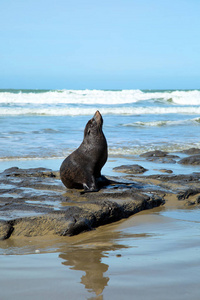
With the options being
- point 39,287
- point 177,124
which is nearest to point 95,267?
point 39,287

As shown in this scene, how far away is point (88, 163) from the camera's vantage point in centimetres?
571

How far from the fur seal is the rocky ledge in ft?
0.59

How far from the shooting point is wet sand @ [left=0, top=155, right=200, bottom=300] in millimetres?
2516

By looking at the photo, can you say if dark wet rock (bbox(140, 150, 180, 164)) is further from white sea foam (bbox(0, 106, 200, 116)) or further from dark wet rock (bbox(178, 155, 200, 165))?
white sea foam (bbox(0, 106, 200, 116))

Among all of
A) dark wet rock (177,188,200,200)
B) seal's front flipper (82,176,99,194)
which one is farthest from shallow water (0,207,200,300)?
dark wet rock (177,188,200,200)

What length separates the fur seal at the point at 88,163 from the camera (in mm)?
5641

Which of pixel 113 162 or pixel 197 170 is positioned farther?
pixel 113 162

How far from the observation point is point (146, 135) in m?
15.7

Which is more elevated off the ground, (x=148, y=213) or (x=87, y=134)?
(x=87, y=134)

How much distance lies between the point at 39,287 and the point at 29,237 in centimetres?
139

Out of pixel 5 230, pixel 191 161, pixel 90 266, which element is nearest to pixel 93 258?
pixel 90 266

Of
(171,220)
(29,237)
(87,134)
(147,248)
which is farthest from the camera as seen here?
(87,134)

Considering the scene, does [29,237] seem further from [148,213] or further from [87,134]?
[87,134]

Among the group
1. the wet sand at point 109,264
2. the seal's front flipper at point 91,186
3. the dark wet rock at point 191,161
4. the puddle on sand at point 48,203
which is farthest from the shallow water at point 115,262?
the dark wet rock at point 191,161
